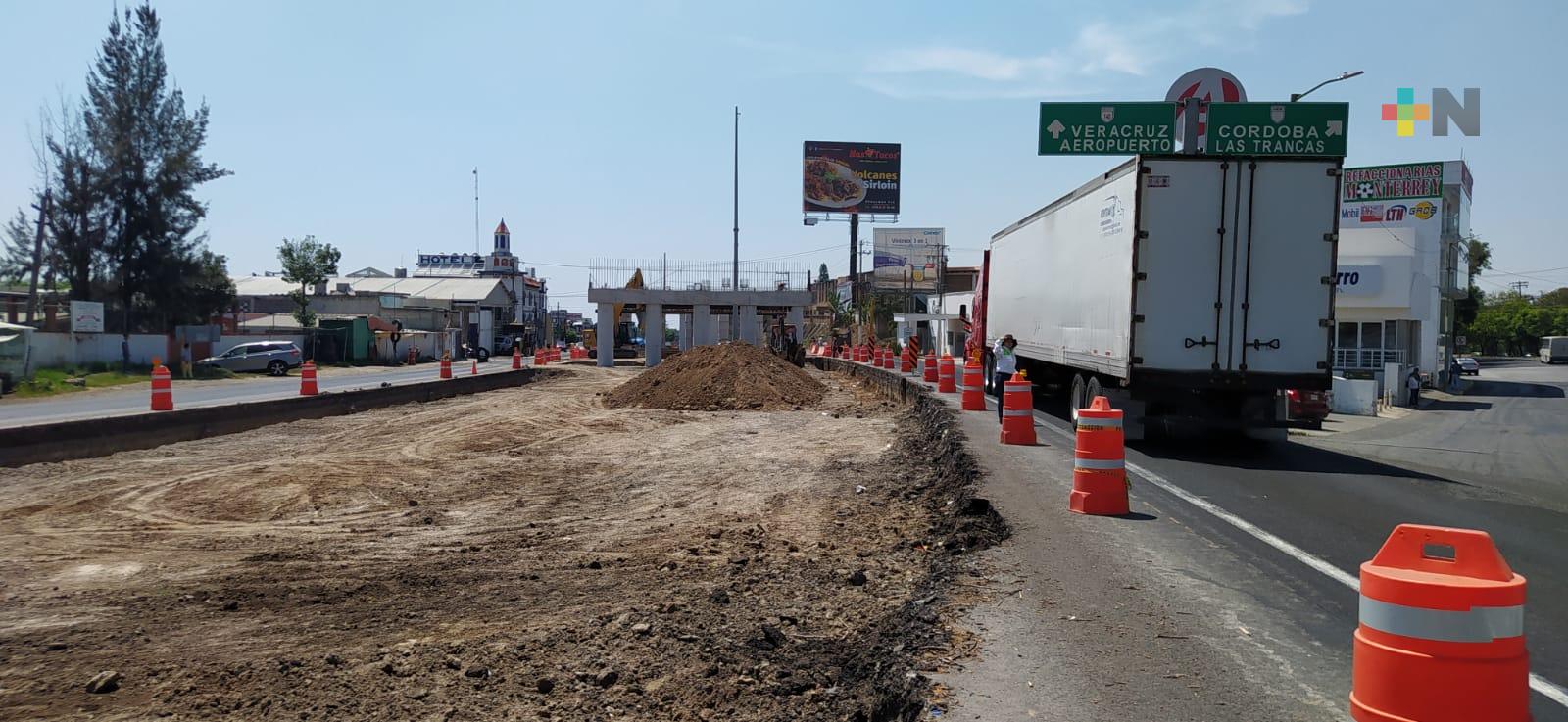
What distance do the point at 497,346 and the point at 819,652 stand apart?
3223 inches

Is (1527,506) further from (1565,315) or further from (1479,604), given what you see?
(1565,315)

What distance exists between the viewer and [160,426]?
1667 cm

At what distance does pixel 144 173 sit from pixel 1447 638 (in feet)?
185

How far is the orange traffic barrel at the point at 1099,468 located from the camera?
902 centimetres

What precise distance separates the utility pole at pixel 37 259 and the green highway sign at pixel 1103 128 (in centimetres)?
3887

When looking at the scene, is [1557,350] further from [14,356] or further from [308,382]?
[14,356]

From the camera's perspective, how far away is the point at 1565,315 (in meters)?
118

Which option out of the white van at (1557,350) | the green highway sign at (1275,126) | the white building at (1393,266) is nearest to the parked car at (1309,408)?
the green highway sign at (1275,126)

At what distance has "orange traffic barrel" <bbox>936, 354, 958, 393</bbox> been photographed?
26.4m

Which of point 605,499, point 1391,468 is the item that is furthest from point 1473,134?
point 605,499

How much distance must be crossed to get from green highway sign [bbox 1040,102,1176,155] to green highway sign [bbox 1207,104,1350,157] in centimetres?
204

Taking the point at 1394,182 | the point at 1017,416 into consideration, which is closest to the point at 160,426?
the point at 1017,416

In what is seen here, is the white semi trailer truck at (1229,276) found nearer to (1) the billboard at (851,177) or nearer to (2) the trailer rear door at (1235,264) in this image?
(2) the trailer rear door at (1235,264)

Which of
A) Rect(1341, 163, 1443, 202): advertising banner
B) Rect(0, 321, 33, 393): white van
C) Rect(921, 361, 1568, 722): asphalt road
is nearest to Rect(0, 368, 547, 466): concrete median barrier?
Rect(0, 321, 33, 393): white van
